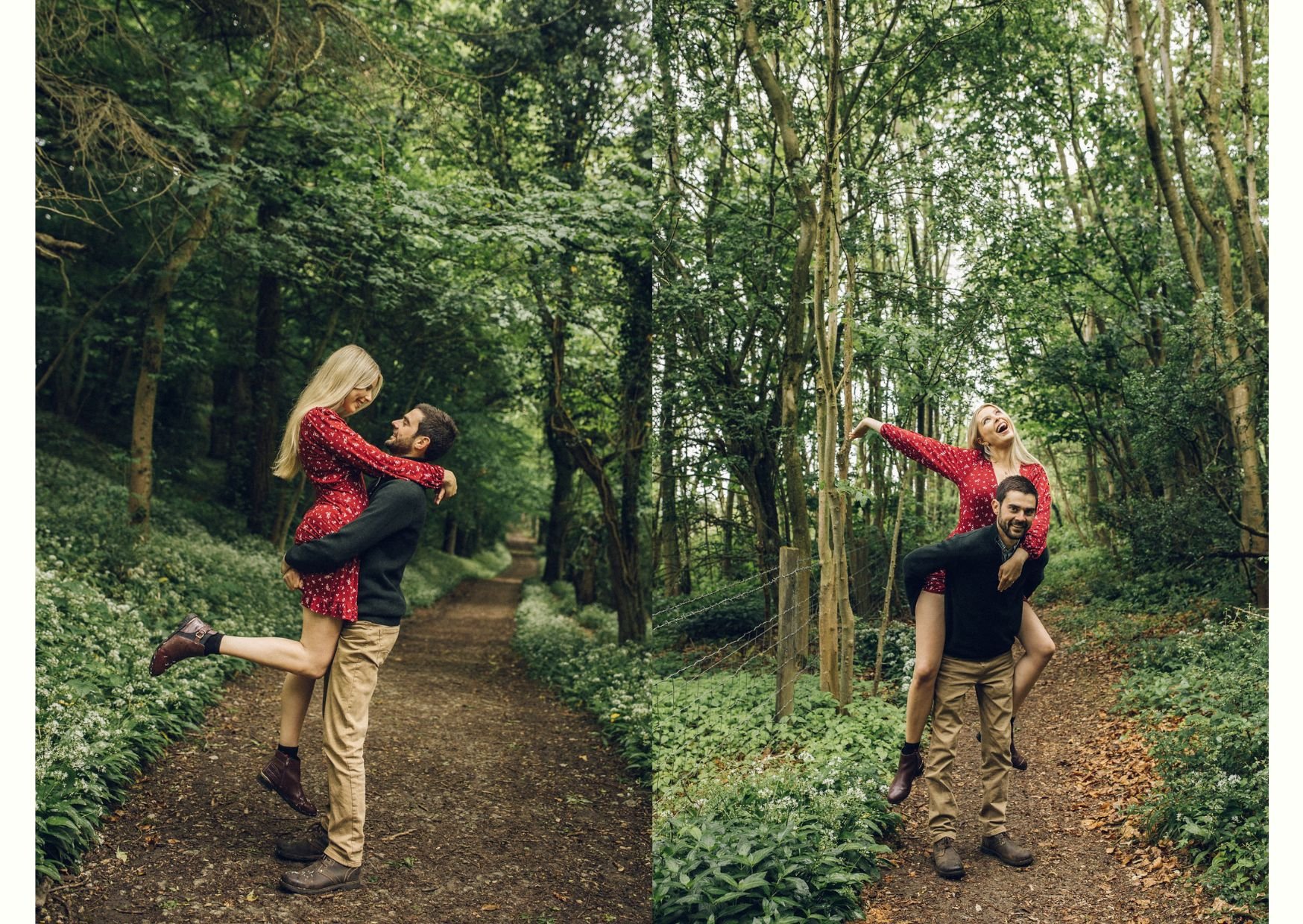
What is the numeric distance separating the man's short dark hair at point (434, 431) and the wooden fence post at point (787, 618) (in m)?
1.15

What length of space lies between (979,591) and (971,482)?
0.34m

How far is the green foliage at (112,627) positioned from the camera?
8.50 ft

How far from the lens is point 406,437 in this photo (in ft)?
8.86

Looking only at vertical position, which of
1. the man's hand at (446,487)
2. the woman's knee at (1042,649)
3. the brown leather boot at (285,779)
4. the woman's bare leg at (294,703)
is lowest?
the brown leather boot at (285,779)

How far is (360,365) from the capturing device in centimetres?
268

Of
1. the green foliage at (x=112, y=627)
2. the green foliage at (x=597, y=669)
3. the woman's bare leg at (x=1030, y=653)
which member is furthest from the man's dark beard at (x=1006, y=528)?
the green foliage at (x=112, y=627)

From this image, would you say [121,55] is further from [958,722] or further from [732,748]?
[958,722]

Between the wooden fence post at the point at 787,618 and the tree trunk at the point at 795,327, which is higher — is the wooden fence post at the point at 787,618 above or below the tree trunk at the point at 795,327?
below

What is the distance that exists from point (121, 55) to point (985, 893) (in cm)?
493

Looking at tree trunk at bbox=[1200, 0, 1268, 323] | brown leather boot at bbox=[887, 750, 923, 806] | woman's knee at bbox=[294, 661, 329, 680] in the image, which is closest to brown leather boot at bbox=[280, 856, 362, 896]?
woman's knee at bbox=[294, 661, 329, 680]

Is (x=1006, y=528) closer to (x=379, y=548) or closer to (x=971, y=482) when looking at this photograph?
(x=971, y=482)

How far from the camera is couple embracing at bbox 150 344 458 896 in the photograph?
2.51 m

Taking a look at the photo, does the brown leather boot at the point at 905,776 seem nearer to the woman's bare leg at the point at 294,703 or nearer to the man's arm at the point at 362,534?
the man's arm at the point at 362,534
